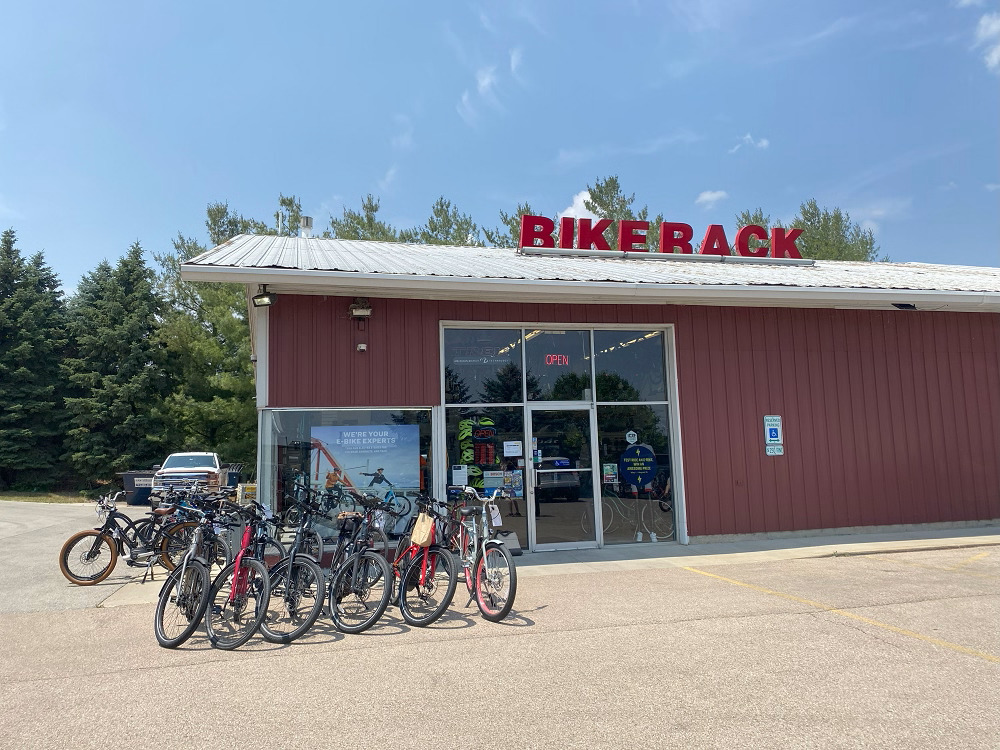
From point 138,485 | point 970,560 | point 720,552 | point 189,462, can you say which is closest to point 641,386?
point 720,552

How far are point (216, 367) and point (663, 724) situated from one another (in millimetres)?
29031

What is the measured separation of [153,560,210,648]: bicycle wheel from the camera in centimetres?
551

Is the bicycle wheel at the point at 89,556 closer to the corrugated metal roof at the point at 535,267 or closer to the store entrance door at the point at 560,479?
the corrugated metal roof at the point at 535,267

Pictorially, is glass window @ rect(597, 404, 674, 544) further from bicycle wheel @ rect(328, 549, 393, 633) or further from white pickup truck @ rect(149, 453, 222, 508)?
white pickup truck @ rect(149, 453, 222, 508)

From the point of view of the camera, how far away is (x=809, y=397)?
1080 cm

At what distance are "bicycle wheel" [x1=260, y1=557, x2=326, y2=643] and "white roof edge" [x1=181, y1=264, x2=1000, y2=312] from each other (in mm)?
3681

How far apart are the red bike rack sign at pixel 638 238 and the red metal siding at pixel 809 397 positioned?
4.07 metres

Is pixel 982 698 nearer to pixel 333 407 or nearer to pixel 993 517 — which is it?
pixel 333 407

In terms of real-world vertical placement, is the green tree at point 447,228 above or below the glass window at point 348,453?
above

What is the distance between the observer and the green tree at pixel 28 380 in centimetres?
2969

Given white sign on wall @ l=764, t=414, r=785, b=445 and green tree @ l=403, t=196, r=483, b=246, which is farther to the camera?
green tree @ l=403, t=196, r=483, b=246

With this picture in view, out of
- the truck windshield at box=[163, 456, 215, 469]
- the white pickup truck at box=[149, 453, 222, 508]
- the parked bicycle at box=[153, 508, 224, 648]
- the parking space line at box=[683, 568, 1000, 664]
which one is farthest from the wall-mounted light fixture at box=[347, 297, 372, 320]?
the truck windshield at box=[163, 456, 215, 469]

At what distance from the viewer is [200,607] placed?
17.8ft

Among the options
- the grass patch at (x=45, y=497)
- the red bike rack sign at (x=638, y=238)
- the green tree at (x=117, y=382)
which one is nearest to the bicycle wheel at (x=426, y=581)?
the red bike rack sign at (x=638, y=238)
